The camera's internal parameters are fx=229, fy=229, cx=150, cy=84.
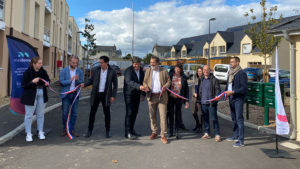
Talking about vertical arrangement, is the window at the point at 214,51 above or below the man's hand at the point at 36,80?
above

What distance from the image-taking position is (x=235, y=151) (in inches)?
186

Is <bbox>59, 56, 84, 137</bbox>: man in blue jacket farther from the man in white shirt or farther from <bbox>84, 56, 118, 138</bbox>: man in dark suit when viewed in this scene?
the man in white shirt

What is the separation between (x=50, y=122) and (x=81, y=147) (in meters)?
2.78

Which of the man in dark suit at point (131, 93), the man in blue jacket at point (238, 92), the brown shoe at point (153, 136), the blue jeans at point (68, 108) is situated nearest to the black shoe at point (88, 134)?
the blue jeans at point (68, 108)

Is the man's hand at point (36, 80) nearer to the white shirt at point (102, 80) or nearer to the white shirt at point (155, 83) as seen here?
the white shirt at point (102, 80)

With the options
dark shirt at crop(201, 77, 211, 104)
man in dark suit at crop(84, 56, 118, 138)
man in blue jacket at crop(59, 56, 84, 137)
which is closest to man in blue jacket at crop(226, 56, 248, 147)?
dark shirt at crop(201, 77, 211, 104)

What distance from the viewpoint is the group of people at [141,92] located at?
5168 mm

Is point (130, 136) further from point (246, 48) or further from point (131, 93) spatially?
point (246, 48)

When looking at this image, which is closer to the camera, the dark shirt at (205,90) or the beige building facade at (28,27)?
the dark shirt at (205,90)

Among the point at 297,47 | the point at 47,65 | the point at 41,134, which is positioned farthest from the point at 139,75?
the point at 47,65

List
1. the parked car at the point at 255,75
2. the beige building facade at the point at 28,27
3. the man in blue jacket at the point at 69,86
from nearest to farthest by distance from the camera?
1. the man in blue jacket at the point at 69,86
2. the beige building facade at the point at 28,27
3. the parked car at the point at 255,75

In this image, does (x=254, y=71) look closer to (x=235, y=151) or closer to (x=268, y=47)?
(x=268, y=47)

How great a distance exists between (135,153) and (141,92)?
164cm

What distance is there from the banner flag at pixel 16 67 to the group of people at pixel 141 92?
17.6 inches
